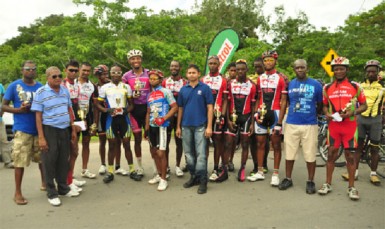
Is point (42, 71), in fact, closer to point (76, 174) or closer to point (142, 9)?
point (142, 9)

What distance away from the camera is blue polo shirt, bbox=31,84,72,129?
509cm

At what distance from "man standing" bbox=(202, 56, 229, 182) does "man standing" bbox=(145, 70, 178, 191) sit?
788mm

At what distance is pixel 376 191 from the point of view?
229 inches

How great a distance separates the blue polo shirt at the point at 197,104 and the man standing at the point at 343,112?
1.98 m

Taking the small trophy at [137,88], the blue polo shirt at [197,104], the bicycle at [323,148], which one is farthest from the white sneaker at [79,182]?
the bicycle at [323,148]

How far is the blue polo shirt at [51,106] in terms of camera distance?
16.7 ft

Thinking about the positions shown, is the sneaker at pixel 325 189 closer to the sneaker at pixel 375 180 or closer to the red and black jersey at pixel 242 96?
the sneaker at pixel 375 180

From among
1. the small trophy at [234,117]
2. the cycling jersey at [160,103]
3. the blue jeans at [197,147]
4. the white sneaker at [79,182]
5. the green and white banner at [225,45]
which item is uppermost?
the green and white banner at [225,45]

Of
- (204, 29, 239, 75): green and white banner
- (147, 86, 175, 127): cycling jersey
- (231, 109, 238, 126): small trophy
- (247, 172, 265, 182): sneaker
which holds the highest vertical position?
(204, 29, 239, 75): green and white banner

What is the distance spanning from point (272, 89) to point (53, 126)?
3746 millimetres

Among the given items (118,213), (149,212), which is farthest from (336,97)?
(118,213)

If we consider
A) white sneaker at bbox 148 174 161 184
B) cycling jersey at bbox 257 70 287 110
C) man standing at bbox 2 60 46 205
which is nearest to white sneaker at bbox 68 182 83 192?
man standing at bbox 2 60 46 205

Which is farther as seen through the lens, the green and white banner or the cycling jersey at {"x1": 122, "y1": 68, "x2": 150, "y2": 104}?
the green and white banner

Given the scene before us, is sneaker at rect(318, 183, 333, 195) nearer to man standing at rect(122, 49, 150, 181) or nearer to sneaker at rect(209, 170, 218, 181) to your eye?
sneaker at rect(209, 170, 218, 181)
